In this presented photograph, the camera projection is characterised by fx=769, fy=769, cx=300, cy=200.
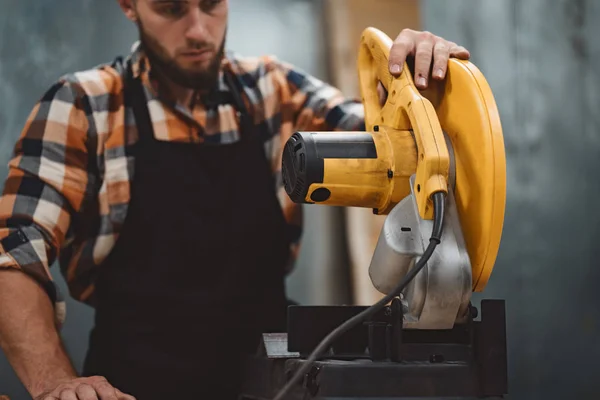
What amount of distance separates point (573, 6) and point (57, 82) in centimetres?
146

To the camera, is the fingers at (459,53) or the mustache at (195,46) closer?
the fingers at (459,53)

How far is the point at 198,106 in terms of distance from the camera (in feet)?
5.83

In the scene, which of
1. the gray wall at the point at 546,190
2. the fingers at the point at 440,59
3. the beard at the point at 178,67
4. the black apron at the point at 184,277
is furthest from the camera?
the gray wall at the point at 546,190

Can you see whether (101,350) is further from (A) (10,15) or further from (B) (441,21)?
(B) (441,21)

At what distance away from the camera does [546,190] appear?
7.21ft

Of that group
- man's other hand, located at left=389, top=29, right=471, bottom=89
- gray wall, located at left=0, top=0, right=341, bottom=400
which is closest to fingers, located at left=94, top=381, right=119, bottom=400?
man's other hand, located at left=389, top=29, right=471, bottom=89

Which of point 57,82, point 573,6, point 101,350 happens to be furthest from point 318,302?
point 573,6

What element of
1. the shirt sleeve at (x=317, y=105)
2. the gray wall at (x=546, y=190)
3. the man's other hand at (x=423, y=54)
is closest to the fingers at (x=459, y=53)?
the man's other hand at (x=423, y=54)

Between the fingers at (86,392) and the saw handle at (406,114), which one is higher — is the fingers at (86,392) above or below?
below

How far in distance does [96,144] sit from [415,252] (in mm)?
925

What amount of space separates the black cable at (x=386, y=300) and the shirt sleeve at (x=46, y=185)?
0.70 meters

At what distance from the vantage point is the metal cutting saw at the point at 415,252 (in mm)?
897

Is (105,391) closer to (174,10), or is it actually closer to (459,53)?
(459,53)

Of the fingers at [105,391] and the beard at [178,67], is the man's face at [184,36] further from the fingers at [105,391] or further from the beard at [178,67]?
the fingers at [105,391]
